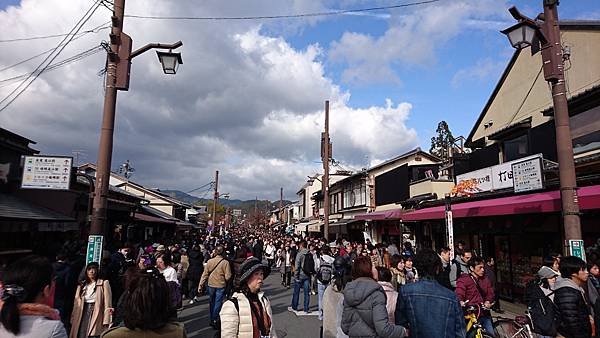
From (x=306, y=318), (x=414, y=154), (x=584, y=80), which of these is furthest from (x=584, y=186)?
(x=414, y=154)

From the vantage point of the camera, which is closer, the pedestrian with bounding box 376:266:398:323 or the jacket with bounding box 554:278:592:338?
the jacket with bounding box 554:278:592:338

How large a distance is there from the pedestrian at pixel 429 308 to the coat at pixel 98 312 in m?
3.79

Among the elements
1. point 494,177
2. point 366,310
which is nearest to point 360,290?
point 366,310

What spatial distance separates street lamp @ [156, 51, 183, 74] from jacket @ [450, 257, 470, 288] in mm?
6431

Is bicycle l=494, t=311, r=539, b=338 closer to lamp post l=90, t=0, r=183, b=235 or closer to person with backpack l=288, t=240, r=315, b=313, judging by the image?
person with backpack l=288, t=240, r=315, b=313

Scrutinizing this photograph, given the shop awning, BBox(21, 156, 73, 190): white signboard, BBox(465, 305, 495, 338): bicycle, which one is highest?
BBox(21, 156, 73, 190): white signboard

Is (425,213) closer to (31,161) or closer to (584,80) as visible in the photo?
(584,80)

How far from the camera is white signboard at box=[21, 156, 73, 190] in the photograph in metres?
8.30

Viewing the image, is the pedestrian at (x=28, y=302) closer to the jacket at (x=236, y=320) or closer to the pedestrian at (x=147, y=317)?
the pedestrian at (x=147, y=317)

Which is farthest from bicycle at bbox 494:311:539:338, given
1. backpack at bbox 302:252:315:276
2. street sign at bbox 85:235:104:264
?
street sign at bbox 85:235:104:264

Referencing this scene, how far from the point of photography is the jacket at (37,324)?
2262mm

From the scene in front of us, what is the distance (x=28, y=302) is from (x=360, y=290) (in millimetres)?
2677

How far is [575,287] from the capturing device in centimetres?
411

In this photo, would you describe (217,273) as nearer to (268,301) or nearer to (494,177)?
(268,301)
